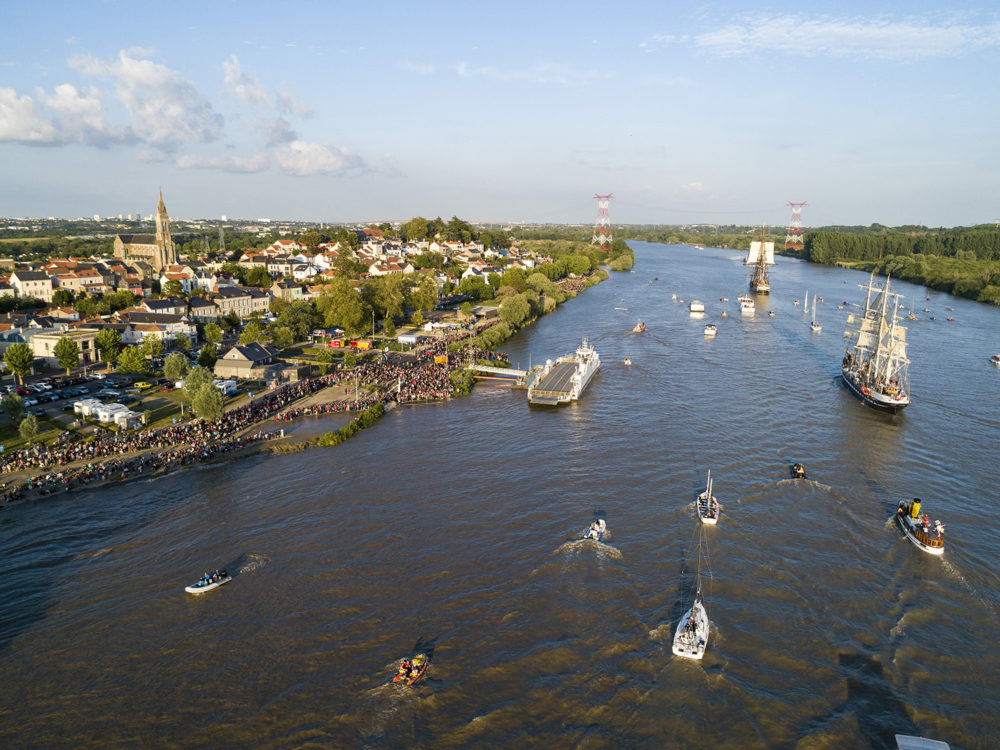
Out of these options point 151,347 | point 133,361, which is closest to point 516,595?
point 133,361

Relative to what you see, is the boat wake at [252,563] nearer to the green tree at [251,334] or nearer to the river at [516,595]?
the river at [516,595]

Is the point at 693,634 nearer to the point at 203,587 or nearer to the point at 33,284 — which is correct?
the point at 203,587

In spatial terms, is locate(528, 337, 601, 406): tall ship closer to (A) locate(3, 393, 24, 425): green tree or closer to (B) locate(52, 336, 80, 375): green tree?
(A) locate(3, 393, 24, 425): green tree

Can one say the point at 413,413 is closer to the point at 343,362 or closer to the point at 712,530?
the point at 343,362

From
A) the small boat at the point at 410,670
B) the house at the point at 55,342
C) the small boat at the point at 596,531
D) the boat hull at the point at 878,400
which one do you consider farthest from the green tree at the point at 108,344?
the boat hull at the point at 878,400

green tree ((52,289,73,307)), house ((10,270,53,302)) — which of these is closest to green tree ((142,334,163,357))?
green tree ((52,289,73,307))

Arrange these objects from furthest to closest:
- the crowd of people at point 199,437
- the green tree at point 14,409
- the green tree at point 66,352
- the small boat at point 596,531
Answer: the green tree at point 66,352, the green tree at point 14,409, the crowd of people at point 199,437, the small boat at point 596,531
